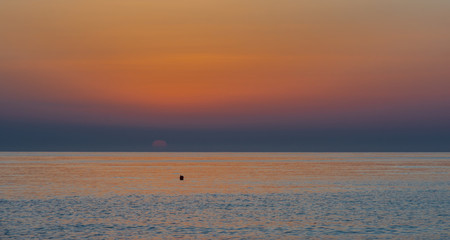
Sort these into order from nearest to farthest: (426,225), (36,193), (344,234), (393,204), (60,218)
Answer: (344,234) < (426,225) < (60,218) < (393,204) < (36,193)

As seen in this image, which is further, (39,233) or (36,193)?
(36,193)

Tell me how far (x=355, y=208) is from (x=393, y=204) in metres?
5.41

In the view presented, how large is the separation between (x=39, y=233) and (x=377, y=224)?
2370cm

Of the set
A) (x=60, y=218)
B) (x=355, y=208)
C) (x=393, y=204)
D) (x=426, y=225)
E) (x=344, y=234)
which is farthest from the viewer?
(x=393, y=204)

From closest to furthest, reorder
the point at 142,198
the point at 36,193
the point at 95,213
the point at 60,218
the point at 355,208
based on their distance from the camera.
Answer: the point at 60,218 → the point at 95,213 → the point at 355,208 → the point at 142,198 → the point at 36,193

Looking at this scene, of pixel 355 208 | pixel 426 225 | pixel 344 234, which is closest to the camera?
pixel 344 234

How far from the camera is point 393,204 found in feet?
165

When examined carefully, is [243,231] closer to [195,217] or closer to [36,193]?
[195,217]

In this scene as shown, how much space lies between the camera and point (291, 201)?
173ft

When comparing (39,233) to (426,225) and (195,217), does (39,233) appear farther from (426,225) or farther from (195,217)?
(426,225)

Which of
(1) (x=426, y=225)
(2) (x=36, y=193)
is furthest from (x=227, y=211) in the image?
(2) (x=36, y=193)

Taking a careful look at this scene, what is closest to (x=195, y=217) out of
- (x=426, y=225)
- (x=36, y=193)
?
(x=426, y=225)

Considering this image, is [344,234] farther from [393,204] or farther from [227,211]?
[393,204]

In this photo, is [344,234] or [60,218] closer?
[344,234]
